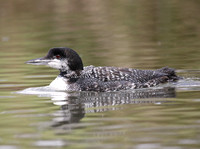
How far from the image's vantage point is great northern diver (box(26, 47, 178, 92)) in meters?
9.45

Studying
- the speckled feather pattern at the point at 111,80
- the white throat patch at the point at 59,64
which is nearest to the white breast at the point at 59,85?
the speckled feather pattern at the point at 111,80

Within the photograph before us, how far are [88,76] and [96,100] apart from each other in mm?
978

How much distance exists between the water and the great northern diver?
183mm

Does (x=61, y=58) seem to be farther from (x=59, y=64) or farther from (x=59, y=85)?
(x=59, y=85)

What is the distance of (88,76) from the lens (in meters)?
9.60

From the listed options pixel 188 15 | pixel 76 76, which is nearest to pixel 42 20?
pixel 188 15

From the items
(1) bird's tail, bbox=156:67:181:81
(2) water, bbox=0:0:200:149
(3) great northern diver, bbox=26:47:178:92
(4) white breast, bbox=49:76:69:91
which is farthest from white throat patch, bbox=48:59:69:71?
(1) bird's tail, bbox=156:67:181:81

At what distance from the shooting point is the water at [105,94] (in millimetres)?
6293

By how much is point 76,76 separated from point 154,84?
4.35 feet

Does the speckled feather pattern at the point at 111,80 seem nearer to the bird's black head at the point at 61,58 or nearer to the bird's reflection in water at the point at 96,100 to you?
the bird's reflection in water at the point at 96,100

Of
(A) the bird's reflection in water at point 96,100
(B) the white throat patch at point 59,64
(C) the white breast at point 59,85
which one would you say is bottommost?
(A) the bird's reflection in water at point 96,100

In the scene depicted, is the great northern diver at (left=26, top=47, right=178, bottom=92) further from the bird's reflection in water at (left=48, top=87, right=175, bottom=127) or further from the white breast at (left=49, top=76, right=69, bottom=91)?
the bird's reflection in water at (left=48, top=87, right=175, bottom=127)

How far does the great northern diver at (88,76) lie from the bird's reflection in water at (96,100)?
0.57 ft

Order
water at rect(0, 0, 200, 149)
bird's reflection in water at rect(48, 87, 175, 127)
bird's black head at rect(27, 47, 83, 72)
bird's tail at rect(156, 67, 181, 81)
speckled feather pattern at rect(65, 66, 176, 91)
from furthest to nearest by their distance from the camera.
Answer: bird's tail at rect(156, 67, 181, 81) < bird's black head at rect(27, 47, 83, 72) < speckled feather pattern at rect(65, 66, 176, 91) < bird's reflection in water at rect(48, 87, 175, 127) < water at rect(0, 0, 200, 149)
